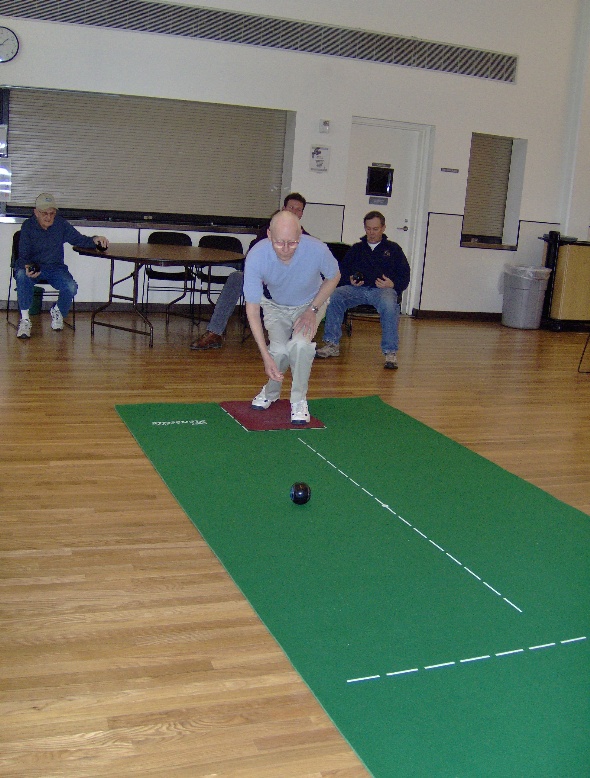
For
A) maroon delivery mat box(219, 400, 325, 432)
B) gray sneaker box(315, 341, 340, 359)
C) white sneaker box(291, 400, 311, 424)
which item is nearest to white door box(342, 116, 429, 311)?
gray sneaker box(315, 341, 340, 359)

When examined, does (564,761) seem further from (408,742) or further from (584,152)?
(584,152)

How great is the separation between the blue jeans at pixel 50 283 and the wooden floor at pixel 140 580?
86 centimetres

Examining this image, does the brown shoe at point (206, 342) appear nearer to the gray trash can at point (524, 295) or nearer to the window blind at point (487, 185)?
the gray trash can at point (524, 295)

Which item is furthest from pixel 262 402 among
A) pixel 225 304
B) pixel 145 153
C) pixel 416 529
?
pixel 145 153

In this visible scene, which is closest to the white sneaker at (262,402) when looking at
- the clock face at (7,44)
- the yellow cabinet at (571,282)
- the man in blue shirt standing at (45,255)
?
the man in blue shirt standing at (45,255)

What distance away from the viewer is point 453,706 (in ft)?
7.73

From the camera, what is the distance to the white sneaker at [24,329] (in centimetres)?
709

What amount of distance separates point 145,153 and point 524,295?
4552 mm

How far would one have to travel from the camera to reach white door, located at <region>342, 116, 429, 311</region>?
9.66 meters

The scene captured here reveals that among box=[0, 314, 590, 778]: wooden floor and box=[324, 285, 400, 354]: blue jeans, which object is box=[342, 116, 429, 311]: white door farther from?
box=[0, 314, 590, 778]: wooden floor

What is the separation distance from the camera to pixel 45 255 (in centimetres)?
743

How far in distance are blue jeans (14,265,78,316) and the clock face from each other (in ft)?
6.94

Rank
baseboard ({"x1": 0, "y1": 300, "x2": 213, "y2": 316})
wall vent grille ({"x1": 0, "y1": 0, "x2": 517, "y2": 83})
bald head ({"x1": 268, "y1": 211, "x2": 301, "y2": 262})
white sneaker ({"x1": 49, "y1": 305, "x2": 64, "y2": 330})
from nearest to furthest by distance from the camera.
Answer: bald head ({"x1": 268, "y1": 211, "x2": 301, "y2": 262}) → white sneaker ({"x1": 49, "y1": 305, "x2": 64, "y2": 330}) → wall vent grille ({"x1": 0, "y1": 0, "x2": 517, "y2": 83}) → baseboard ({"x1": 0, "y1": 300, "x2": 213, "y2": 316})

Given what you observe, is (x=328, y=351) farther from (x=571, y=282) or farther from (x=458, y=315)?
(x=571, y=282)
